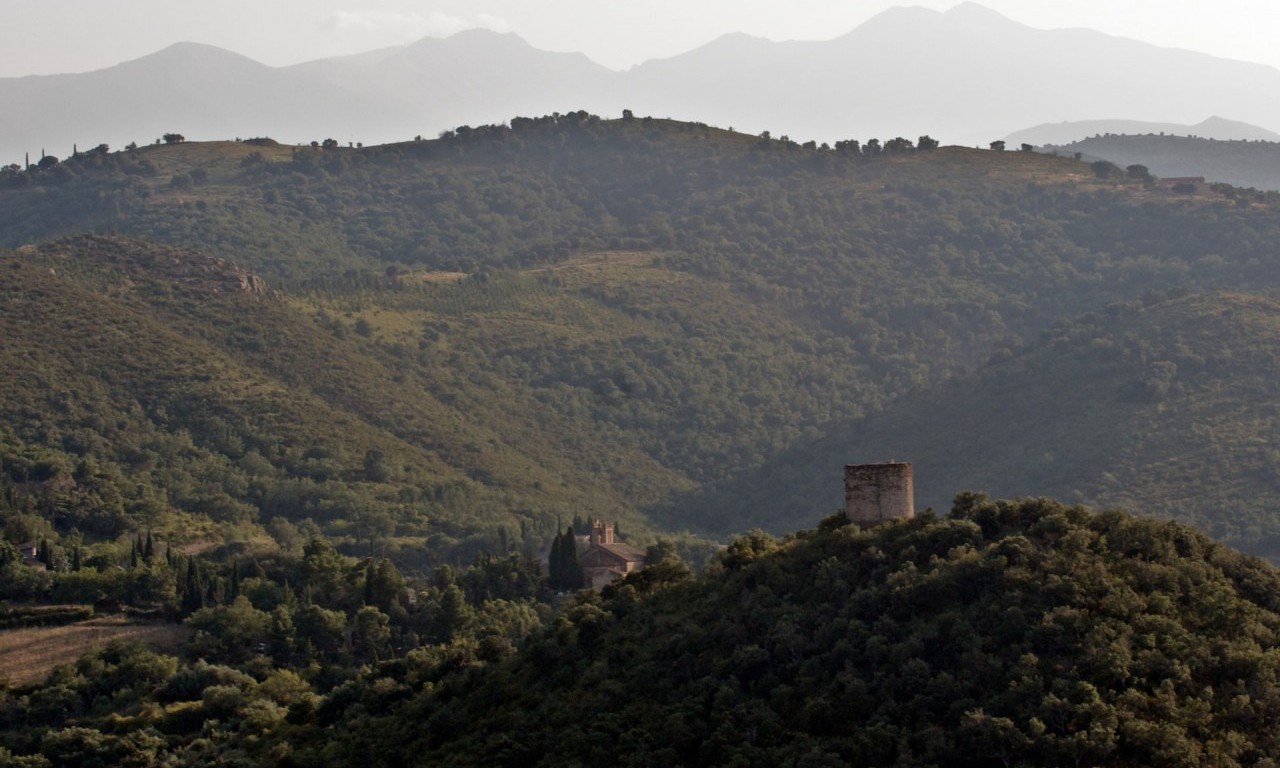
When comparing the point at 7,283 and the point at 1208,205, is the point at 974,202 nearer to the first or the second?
the point at 1208,205

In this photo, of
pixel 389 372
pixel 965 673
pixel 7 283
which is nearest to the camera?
pixel 965 673

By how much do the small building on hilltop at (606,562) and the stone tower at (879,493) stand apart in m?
26.5

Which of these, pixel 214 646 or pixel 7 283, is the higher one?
pixel 7 283

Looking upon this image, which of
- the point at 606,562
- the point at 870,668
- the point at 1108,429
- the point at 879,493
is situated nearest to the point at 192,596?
the point at 606,562

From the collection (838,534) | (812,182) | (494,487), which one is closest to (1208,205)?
(812,182)

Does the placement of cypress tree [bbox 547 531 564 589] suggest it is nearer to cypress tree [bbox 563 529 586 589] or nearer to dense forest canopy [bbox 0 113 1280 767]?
cypress tree [bbox 563 529 586 589]

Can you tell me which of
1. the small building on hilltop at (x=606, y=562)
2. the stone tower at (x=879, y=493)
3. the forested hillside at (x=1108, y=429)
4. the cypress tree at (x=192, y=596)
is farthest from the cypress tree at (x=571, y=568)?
the forested hillside at (x=1108, y=429)

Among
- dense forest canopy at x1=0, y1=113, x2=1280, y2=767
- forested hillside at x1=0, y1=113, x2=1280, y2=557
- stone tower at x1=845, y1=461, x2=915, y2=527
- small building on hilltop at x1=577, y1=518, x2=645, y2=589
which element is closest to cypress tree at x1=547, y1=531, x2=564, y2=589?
dense forest canopy at x1=0, y1=113, x2=1280, y2=767

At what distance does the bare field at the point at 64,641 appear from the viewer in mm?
65750

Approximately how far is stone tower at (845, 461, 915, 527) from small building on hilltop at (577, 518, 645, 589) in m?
26.5

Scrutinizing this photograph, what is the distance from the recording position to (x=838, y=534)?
48031 mm

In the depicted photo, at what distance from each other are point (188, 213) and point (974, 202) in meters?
60.7

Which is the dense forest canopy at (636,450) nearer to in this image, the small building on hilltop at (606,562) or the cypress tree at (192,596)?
the cypress tree at (192,596)

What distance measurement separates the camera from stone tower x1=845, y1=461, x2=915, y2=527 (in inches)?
1924
